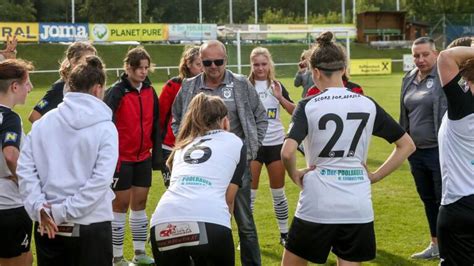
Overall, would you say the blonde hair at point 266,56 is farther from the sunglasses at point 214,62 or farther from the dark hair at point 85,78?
the dark hair at point 85,78

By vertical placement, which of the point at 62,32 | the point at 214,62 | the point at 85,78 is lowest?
the point at 85,78

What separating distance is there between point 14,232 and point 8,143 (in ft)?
2.32

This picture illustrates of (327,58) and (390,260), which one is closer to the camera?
(327,58)

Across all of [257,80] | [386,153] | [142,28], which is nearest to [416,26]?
[142,28]

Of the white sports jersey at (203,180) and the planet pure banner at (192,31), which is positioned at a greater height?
the planet pure banner at (192,31)

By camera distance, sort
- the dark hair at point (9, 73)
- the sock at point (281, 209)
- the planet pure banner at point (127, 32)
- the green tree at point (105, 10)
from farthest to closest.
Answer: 1. the green tree at point (105, 10)
2. the planet pure banner at point (127, 32)
3. the sock at point (281, 209)
4. the dark hair at point (9, 73)

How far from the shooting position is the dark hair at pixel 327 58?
472 centimetres

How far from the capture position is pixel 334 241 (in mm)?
4715

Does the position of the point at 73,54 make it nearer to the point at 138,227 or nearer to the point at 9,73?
the point at 9,73

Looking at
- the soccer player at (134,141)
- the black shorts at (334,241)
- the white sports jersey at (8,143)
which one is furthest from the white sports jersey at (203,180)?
the soccer player at (134,141)

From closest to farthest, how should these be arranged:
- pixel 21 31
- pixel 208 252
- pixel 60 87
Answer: pixel 208 252
pixel 60 87
pixel 21 31

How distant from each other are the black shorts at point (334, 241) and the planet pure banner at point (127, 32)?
44.3 metres

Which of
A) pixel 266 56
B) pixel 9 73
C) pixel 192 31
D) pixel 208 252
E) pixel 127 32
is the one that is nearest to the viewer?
pixel 208 252

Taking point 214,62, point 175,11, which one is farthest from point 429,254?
point 175,11
